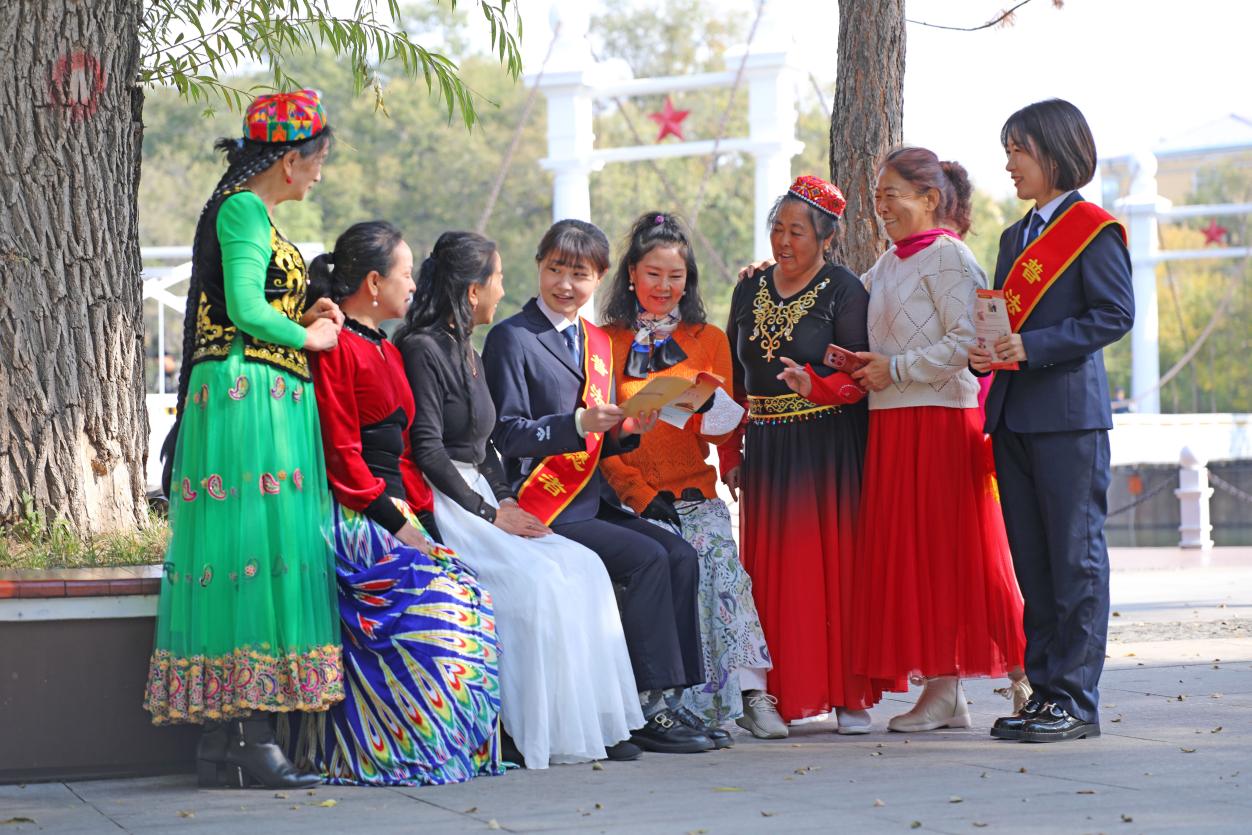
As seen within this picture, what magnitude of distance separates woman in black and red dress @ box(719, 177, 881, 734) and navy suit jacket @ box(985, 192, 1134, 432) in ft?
1.73

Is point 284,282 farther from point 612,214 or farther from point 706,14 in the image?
point 706,14

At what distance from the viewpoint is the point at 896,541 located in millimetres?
5211

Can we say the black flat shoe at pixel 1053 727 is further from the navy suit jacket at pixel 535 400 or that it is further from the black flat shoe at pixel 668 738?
the navy suit jacket at pixel 535 400

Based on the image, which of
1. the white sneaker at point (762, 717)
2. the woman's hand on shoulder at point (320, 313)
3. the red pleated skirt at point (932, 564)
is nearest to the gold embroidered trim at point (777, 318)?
the red pleated skirt at point (932, 564)

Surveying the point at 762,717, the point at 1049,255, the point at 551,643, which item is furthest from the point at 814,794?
the point at 1049,255

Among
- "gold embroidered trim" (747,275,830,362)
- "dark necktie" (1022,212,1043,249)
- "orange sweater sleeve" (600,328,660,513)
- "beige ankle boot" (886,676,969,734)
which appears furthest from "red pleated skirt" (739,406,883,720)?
"dark necktie" (1022,212,1043,249)

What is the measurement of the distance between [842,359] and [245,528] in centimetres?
190

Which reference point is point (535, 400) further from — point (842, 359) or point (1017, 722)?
point (1017, 722)

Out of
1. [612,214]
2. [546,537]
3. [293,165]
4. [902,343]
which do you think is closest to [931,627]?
[902,343]

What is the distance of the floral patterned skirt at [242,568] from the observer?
4.30m

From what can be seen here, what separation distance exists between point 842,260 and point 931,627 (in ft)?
7.02

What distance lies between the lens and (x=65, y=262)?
210 inches

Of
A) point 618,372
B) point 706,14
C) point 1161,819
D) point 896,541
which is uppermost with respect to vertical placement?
point 706,14

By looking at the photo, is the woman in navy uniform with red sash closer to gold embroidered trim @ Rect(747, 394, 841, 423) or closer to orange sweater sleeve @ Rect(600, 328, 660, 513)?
orange sweater sleeve @ Rect(600, 328, 660, 513)
